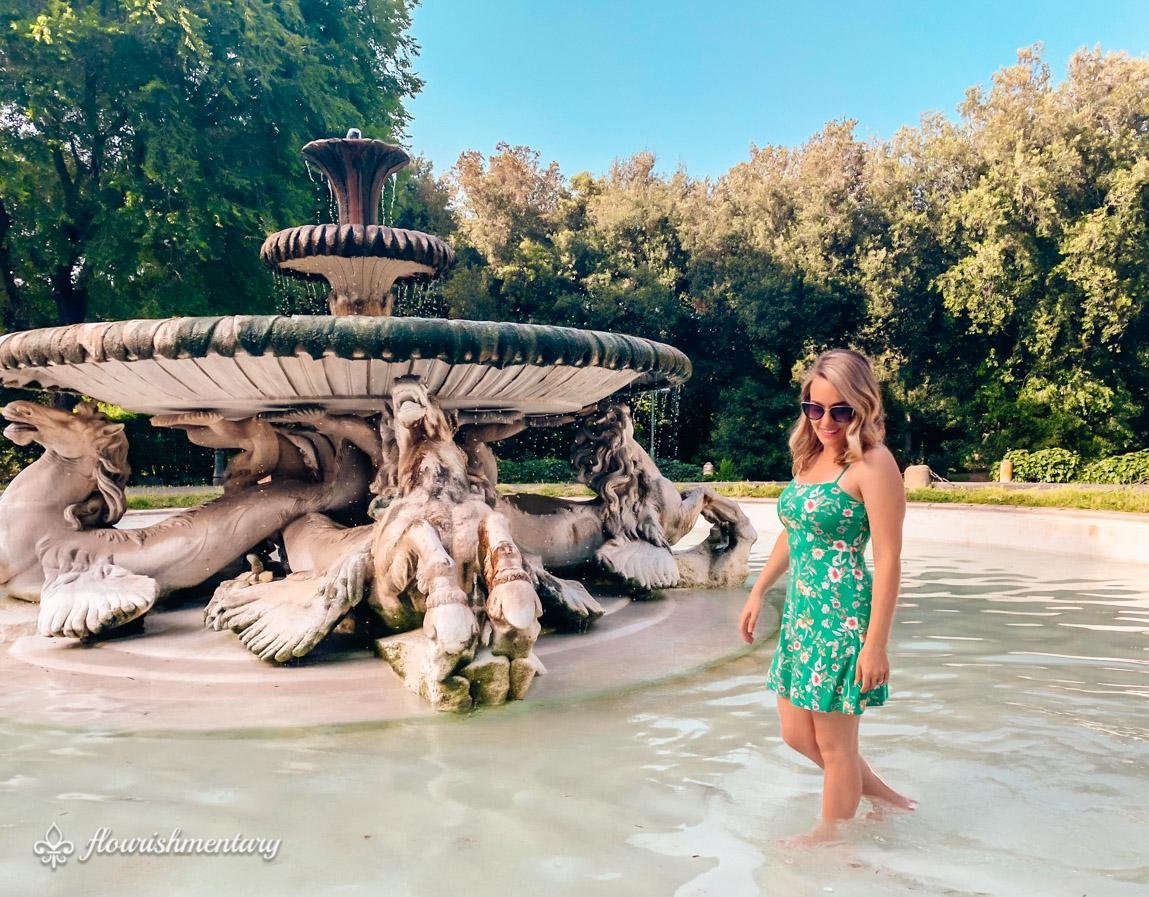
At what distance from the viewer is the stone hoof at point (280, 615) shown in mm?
3475

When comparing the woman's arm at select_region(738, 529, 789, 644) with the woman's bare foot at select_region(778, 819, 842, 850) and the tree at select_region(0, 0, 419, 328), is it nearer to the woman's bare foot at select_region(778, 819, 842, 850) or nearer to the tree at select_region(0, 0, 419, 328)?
the woman's bare foot at select_region(778, 819, 842, 850)

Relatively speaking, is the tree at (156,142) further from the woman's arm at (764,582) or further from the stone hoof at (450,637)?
the woman's arm at (764,582)

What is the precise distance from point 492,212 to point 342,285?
21814 millimetres

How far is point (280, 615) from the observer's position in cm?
362

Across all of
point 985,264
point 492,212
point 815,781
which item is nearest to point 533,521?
point 815,781

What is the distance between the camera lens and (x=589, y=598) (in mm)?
4262

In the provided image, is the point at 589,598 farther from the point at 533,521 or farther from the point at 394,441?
the point at 394,441

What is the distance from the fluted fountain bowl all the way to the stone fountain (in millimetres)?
13

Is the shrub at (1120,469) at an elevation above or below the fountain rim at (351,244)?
below

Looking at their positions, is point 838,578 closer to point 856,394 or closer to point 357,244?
point 856,394

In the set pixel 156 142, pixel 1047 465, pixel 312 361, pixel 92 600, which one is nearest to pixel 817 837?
pixel 312 361

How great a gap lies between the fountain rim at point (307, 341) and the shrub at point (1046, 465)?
19214 mm

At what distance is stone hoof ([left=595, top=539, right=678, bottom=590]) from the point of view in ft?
16.6

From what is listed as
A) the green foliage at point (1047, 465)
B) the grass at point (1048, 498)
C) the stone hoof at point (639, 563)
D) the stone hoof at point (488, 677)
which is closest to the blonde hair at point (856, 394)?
the stone hoof at point (488, 677)
